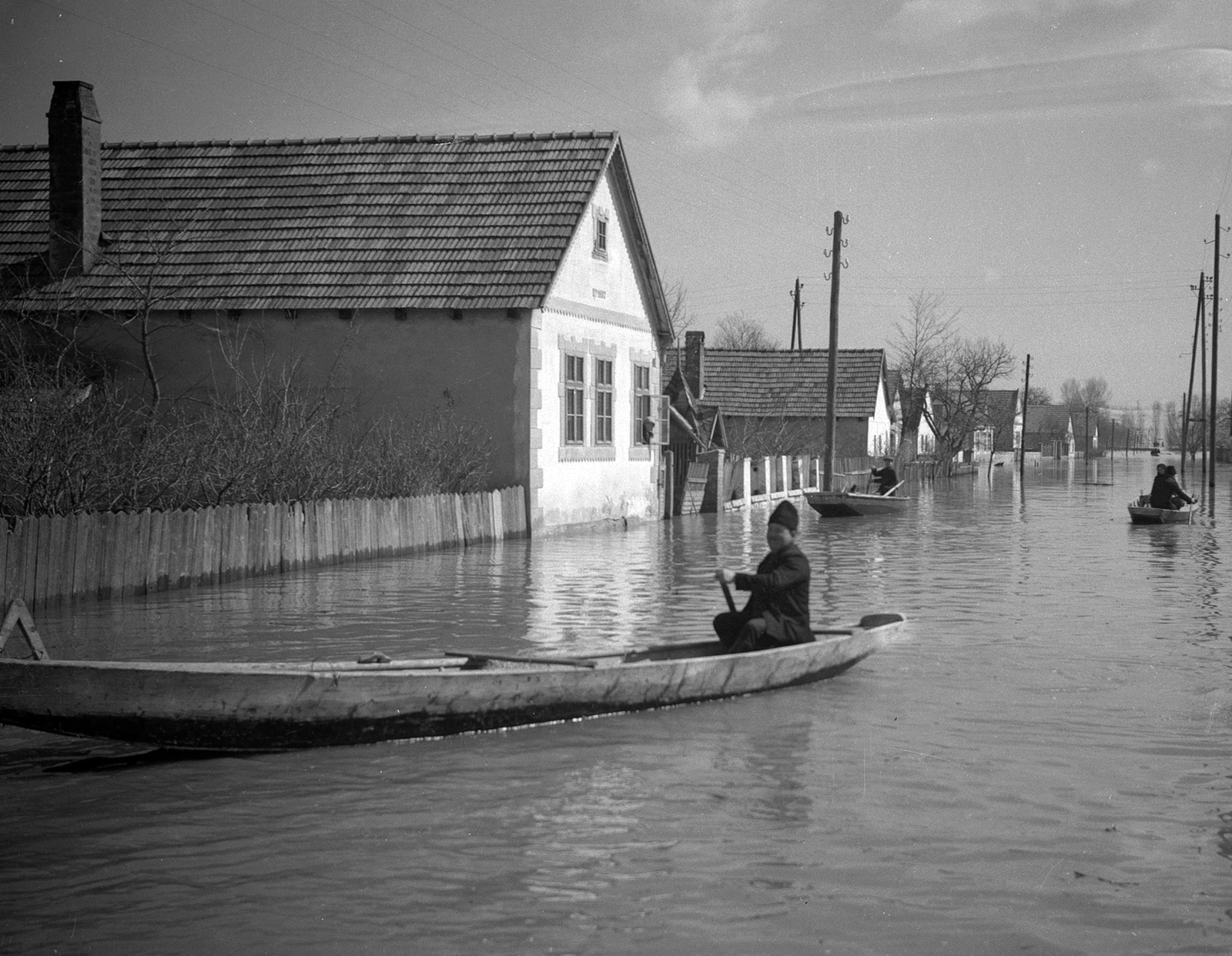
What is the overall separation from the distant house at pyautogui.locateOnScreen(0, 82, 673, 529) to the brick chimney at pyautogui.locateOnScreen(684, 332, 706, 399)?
1057 inches

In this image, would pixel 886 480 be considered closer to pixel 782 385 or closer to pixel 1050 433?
pixel 782 385

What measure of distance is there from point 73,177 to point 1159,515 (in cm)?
2439

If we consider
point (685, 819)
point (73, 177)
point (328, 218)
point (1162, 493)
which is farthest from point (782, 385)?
point (685, 819)

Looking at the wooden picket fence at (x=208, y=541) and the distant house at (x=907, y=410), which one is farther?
the distant house at (x=907, y=410)

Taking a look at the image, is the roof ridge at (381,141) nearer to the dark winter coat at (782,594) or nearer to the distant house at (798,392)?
the dark winter coat at (782,594)

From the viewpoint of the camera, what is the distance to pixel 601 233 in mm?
31719

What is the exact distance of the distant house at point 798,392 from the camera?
73.1m

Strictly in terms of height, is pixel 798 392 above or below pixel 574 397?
above

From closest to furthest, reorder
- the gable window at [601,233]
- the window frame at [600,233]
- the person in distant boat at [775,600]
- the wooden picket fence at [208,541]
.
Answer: the person in distant boat at [775,600] < the wooden picket fence at [208,541] < the window frame at [600,233] < the gable window at [601,233]

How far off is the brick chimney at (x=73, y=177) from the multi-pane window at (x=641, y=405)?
39.3 ft

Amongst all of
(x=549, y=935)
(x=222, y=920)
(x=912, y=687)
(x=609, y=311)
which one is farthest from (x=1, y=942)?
(x=609, y=311)

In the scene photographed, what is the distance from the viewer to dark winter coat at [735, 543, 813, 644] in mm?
12188

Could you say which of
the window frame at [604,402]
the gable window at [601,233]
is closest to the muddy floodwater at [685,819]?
the window frame at [604,402]

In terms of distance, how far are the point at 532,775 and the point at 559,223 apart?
21103 mm
